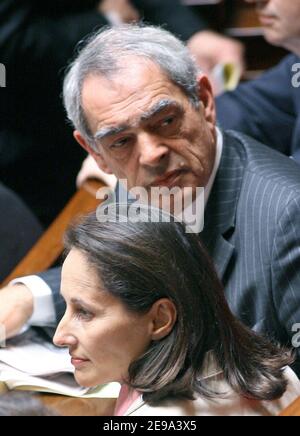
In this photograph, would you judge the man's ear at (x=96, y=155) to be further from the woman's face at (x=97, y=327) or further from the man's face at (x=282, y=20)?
the man's face at (x=282, y=20)

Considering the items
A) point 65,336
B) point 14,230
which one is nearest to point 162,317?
point 65,336

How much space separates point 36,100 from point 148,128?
782 millimetres


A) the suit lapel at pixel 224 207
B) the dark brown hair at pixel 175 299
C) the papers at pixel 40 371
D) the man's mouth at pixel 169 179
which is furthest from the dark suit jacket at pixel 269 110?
the dark brown hair at pixel 175 299

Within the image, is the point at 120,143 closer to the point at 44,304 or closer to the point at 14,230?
the point at 44,304

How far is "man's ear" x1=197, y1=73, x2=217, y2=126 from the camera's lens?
171cm

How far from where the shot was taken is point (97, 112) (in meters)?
1.63

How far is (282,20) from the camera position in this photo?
81.3 inches

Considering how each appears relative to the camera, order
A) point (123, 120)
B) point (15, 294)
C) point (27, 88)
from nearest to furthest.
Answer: point (123, 120) → point (15, 294) → point (27, 88)

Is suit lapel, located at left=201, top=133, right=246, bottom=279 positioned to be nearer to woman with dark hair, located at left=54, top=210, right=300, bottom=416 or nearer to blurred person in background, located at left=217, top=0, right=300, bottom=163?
woman with dark hair, located at left=54, top=210, right=300, bottom=416

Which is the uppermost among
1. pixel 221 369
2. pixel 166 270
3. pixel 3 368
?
pixel 166 270

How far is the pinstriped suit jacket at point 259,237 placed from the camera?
153cm
